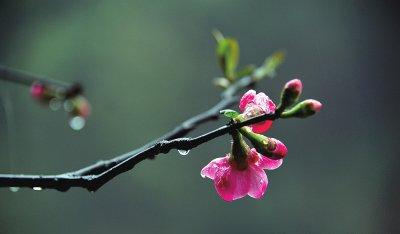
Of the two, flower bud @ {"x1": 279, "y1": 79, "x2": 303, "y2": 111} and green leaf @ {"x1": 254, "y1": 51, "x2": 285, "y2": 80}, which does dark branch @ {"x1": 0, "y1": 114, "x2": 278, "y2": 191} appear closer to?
flower bud @ {"x1": 279, "y1": 79, "x2": 303, "y2": 111}

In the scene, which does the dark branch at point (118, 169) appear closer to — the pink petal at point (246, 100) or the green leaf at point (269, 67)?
the pink petal at point (246, 100)

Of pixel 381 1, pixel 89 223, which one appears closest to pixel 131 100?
pixel 89 223

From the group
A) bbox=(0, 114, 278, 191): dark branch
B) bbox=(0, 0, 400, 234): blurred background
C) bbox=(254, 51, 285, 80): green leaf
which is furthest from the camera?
bbox=(0, 0, 400, 234): blurred background

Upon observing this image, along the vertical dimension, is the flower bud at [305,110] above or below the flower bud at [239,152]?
below

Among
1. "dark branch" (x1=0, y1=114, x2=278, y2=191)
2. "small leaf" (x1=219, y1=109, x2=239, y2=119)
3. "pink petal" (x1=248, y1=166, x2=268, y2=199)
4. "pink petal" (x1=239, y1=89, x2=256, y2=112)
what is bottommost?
"pink petal" (x1=248, y1=166, x2=268, y2=199)

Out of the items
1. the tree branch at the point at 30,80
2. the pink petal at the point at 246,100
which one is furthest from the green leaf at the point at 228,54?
the pink petal at the point at 246,100

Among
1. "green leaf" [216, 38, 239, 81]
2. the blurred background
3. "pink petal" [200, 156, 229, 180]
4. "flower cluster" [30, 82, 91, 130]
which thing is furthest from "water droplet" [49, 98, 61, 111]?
the blurred background

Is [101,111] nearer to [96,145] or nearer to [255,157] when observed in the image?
[96,145]

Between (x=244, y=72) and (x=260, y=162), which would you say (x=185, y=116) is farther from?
(x=260, y=162)
